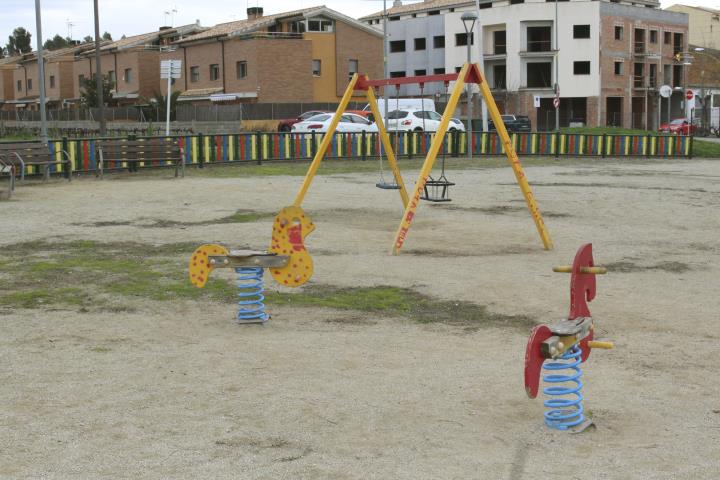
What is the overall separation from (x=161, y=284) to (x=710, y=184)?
15098 mm

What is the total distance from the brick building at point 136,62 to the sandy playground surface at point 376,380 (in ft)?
206

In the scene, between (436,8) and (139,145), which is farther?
(436,8)

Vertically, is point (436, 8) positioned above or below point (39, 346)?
above

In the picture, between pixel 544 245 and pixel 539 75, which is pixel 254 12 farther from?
pixel 544 245

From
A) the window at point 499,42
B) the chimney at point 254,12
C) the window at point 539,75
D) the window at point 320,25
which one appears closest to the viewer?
the window at point 320,25

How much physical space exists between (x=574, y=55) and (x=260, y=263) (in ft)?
208

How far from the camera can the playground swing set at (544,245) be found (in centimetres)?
473

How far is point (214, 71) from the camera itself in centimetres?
6475

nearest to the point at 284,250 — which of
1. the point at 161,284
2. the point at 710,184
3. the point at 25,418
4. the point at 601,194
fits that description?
the point at 161,284

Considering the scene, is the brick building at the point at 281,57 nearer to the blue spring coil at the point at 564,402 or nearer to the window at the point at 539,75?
the window at the point at 539,75

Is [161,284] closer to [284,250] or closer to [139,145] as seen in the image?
[284,250]

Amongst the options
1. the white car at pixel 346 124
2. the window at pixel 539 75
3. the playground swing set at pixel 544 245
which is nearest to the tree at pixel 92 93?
the window at pixel 539 75

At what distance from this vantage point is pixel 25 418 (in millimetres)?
5113

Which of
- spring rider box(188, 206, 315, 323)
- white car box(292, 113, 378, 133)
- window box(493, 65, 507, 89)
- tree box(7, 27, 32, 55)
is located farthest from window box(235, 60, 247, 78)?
tree box(7, 27, 32, 55)
